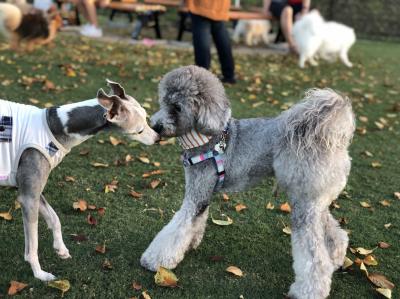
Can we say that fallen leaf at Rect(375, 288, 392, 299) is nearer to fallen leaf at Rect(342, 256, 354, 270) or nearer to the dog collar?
fallen leaf at Rect(342, 256, 354, 270)

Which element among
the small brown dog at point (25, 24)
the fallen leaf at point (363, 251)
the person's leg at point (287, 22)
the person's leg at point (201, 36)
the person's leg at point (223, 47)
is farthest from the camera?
the person's leg at point (287, 22)

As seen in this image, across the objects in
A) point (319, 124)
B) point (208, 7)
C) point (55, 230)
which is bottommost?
point (55, 230)

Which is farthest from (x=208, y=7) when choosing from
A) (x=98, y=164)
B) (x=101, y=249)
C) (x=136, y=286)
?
(x=136, y=286)

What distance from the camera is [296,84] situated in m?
→ 8.09

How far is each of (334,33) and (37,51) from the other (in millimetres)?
5781

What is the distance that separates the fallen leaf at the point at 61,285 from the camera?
2.72m

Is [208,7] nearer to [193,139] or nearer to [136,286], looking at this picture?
[193,139]

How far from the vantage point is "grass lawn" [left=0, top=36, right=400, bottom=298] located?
9.65ft

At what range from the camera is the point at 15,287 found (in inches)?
106

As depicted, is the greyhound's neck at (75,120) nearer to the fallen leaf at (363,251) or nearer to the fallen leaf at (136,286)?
the fallen leaf at (136,286)

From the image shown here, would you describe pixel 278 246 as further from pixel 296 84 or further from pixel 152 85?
pixel 296 84

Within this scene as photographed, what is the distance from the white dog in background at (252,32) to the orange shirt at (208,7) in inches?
200

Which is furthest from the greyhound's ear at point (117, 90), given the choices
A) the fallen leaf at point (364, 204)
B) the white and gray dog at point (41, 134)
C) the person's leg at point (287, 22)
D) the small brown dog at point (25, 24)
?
the person's leg at point (287, 22)

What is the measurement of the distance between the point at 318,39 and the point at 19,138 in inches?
305
